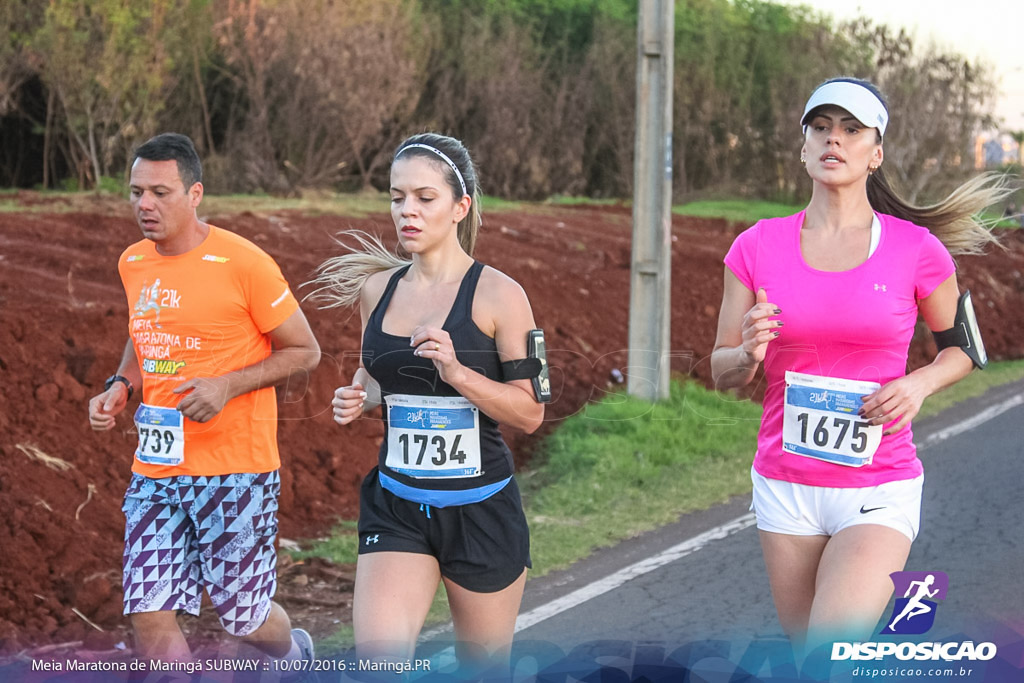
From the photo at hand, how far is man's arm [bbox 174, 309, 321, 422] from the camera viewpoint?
436 cm

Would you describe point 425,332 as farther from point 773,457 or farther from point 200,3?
point 200,3

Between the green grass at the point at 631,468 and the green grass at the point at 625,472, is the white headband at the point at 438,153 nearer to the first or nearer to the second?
the green grass at the point at 625,472

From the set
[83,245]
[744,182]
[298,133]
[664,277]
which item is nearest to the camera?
[664,277]

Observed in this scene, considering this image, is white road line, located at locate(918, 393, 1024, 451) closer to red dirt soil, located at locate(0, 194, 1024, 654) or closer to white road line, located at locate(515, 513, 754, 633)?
red dirt soil, located at locate(0, 194, 1024, 654)

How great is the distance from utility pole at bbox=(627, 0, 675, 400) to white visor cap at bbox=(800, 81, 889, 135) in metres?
5.65

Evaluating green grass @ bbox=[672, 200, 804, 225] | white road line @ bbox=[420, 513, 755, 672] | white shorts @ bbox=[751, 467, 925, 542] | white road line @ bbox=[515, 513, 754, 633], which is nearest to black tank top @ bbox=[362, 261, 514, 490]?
white shorts @ bbox=[751, 467, 925, 542]

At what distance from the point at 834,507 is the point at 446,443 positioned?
3.96ft

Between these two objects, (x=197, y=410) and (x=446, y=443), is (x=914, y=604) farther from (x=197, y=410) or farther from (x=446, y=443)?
(x=197, y=410)

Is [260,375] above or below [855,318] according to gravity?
below

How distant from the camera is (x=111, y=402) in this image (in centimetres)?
460

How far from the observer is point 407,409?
3.81 metres

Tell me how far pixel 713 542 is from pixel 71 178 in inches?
611

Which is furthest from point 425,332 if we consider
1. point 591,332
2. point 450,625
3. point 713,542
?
point 591,332

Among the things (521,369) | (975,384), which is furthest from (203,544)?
(975,384)
